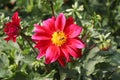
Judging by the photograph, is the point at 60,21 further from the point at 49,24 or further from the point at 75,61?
the point at 75,61

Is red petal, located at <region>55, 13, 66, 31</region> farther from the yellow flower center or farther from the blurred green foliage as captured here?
the blurred green foliage

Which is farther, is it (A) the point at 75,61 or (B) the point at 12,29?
(A) the point at 75,61

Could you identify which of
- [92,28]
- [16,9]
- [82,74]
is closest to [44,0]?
[92,28]

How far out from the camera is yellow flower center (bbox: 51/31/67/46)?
6.01 feet

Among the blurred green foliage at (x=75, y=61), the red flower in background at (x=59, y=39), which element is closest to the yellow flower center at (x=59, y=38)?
the red flower in background at (x=59, y=39)

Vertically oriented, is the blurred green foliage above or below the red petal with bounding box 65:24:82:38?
below

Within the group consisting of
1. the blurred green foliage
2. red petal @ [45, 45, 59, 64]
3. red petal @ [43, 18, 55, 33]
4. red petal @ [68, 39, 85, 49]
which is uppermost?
red petal @ [43, 18, 55, 33]

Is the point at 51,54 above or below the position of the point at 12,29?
below

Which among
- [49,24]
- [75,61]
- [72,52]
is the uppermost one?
[49,24]

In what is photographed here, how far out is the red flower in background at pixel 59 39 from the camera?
178 cm

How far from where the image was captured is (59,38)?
1.83 metres

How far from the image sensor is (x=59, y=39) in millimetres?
1831

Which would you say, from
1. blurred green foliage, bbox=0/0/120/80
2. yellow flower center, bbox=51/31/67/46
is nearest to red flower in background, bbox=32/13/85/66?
yellow flower center, bbox=51/31/67/46

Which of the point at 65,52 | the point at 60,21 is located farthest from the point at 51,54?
the point at 60,21
